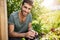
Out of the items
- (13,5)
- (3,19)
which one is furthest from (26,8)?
(3,19)

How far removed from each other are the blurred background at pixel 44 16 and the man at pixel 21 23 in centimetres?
6

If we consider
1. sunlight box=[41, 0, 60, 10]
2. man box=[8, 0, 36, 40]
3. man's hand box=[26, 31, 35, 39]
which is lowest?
man's hand box=[26, 31, 35, 39]

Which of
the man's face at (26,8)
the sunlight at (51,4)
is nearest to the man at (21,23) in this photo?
the man's face at (26,8)

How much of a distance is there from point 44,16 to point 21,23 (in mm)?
328

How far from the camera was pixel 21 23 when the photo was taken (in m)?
1.52

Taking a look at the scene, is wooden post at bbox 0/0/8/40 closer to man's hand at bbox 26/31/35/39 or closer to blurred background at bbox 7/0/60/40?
blurred background at bbox 7/0/60/40

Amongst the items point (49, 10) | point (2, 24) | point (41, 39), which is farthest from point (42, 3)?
point (2, 24)

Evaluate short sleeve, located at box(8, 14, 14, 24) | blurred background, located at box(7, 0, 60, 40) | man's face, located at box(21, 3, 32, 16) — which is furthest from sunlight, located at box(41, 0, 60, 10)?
short sleeve, located at box(8, 14, 14, 24)

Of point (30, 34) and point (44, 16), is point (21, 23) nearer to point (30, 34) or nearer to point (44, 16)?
point (30, 34)

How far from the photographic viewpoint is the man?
151cm

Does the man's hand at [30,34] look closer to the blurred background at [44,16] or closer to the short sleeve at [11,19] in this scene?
the blurred background at [44,16]

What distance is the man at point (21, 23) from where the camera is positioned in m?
1.51

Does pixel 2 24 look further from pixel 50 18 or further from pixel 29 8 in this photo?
pixel 50 18

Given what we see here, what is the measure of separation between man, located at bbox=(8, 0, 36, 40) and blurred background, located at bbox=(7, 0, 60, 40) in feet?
0.18
